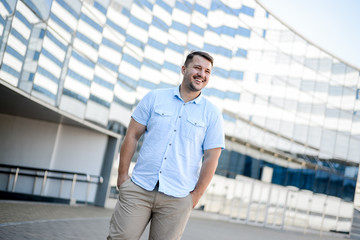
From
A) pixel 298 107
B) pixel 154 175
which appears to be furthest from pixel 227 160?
pixel 154 175

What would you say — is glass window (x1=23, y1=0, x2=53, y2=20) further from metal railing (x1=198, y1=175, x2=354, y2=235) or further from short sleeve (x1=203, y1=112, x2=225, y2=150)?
metal railing (x1=198, y1=175, x2=354, y2=235)

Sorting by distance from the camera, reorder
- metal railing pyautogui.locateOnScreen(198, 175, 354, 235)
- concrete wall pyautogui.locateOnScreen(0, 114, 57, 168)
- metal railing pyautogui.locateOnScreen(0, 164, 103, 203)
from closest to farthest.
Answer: metal railing pyautogui.locateOnScreen(0, 164, 103, 203) → concrete wall pyautogui.locateOnScreen(0, 114, 57, 168) → metal railing pyautogui.locateOnScreen(198, 175, 354, 235)

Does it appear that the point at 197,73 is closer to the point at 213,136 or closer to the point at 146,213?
the point at 213,136

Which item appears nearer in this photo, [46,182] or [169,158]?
[169,158]

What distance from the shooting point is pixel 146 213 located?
3.31m

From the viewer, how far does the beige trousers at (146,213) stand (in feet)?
10.6

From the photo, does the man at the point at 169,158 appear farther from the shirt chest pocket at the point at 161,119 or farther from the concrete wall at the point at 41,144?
the concrete wall at the point at 41,144

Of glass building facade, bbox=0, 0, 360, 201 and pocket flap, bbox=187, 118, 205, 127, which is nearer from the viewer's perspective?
pocket flap, bbox=187, 118, 205, 127

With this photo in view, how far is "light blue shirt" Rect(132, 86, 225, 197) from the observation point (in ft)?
10.9

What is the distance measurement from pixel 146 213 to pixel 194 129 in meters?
0.68

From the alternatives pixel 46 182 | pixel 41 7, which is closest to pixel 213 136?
pixel 41 7

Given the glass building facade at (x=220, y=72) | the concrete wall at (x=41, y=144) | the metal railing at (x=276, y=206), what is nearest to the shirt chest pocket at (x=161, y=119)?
the glass building facade at (x=220, y=72)

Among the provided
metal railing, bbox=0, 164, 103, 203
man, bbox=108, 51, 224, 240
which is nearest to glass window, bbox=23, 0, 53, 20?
metal railing, bbox=0, 164, 103, 203

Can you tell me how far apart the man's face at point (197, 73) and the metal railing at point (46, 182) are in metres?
10.9
